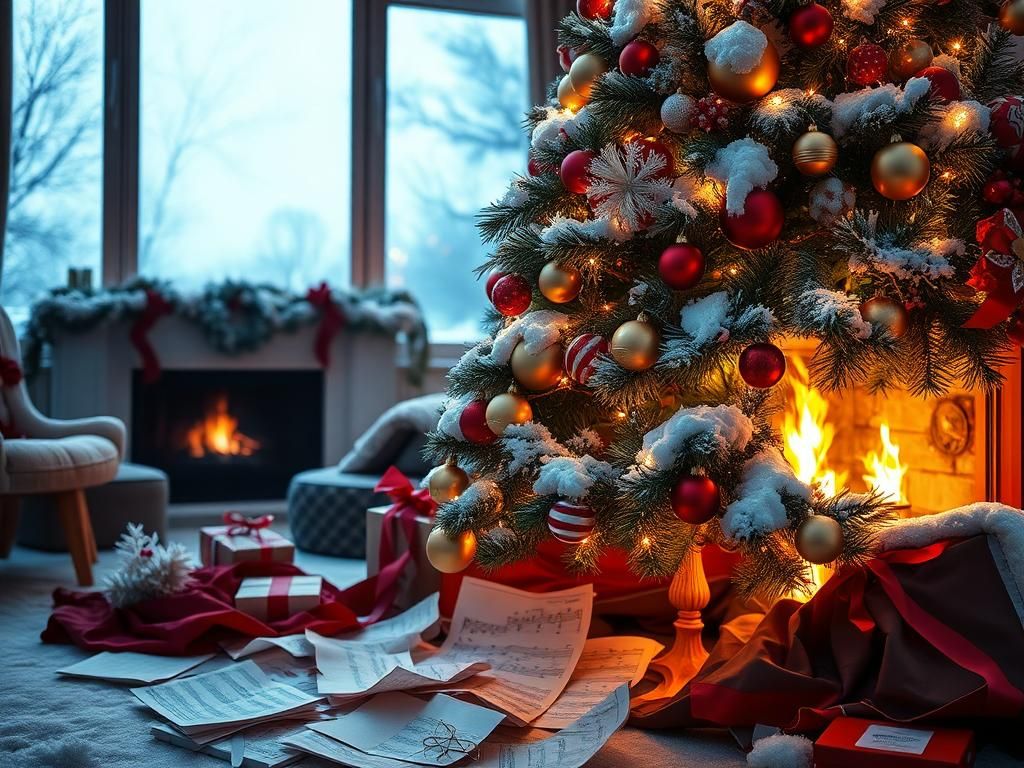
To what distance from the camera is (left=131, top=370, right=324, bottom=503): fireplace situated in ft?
13.9

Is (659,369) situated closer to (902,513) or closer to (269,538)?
(902,513)

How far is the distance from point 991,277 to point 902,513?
0.94 meters

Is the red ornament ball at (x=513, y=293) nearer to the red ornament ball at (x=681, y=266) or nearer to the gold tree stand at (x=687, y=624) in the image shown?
the red ornament ball at (x=681, y=266)

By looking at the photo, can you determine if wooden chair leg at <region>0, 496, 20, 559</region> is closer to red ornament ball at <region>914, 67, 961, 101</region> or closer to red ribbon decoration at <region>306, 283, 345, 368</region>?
red ribbon decoration at <region>306, 283, 345, 368</region>

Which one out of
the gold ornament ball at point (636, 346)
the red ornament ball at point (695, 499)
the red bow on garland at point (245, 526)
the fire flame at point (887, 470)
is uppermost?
the gold ornament ball at point (636, 346)

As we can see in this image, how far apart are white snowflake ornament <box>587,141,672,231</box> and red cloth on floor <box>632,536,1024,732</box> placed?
73 centimetres

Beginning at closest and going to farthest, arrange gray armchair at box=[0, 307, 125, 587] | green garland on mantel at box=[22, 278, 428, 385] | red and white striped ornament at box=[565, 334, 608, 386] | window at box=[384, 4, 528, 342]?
red and white striped ornament at box=[565, 334, 608, 386] → gray armchair at box=[0, 307, 125, 587] → green garland on mantel at box=[22, 278, 428, 385] → window at box=[384, 4, 528, 342]

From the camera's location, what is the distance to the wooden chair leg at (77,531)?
294 cm

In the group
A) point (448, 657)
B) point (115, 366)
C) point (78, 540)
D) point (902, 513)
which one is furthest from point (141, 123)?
point (902, 513)

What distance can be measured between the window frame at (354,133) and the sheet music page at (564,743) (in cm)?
305

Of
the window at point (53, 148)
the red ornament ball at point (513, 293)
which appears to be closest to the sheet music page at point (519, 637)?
the red ornament ball at point (513, 293)

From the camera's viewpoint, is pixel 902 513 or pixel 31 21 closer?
pixel 902 513

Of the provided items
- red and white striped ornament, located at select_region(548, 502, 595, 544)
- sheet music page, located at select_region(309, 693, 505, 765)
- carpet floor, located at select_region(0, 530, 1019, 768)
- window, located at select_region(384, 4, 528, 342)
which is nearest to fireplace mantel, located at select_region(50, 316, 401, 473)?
window, located at select_region(384, 4, 528, 342)

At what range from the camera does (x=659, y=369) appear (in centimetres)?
176
